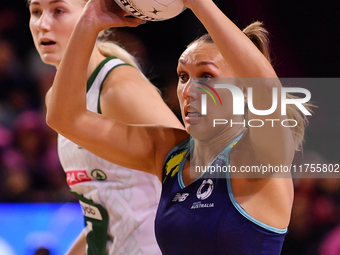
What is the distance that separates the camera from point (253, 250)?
107 cm

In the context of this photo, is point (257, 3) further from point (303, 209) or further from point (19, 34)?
point (19, 34)

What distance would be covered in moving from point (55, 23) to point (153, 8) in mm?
715

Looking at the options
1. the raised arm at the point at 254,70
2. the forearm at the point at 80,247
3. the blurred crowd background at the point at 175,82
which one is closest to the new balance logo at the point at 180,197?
the raised arm at the point at 254,70

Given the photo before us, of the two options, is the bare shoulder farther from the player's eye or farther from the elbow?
the elbow

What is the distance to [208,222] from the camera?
1.13 metres

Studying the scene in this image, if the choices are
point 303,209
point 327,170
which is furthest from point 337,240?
point 327,170

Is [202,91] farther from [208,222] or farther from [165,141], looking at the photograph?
[208,222]

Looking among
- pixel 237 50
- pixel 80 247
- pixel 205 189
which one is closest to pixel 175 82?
pixel 80 247

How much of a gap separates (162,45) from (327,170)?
73.0 inches

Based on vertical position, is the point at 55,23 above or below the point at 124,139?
above

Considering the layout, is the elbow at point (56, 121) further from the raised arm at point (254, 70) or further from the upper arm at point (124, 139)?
the raised arm at point (254, 70)

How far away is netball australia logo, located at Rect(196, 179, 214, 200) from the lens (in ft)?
3.88

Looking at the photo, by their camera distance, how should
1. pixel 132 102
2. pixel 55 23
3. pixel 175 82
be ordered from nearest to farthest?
pixel 132 102 < pixel 55 23 < pixel 175 82

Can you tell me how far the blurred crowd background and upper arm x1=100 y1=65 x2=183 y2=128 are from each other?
3.89 feet
